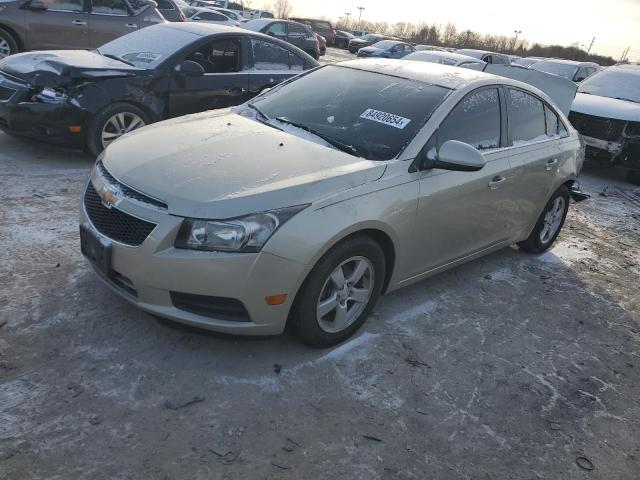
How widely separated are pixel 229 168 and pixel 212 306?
0.80m

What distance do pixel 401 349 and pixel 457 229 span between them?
3.26 feet

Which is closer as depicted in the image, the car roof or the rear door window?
the rear door window

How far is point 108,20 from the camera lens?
984 cm

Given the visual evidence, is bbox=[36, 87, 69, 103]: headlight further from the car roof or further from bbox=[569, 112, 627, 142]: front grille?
bbox=[569, 112, 627, 142]: front grille

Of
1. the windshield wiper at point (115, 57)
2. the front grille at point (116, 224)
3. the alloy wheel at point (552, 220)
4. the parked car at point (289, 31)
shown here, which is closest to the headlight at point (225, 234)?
the front grille at point (116, 224)

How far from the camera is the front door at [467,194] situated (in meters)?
3.64

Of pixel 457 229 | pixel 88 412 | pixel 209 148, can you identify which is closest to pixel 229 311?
pixel 88 412

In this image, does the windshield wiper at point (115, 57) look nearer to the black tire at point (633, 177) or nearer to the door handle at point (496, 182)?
the door handle at point (496, 182)

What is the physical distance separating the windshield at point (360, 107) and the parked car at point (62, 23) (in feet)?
22.4

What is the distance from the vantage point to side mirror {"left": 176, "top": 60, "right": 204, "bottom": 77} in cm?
613

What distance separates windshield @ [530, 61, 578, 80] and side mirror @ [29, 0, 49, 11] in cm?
1346

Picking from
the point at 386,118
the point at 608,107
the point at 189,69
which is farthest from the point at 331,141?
the point at 608,107

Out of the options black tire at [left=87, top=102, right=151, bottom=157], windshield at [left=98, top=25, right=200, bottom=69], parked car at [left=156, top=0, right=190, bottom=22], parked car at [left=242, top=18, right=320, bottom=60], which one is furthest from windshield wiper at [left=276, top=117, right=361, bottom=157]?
parked car at [left=242, top=18, right=320, bottom=60]

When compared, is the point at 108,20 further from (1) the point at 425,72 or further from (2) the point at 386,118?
(2) the point at 386,118
